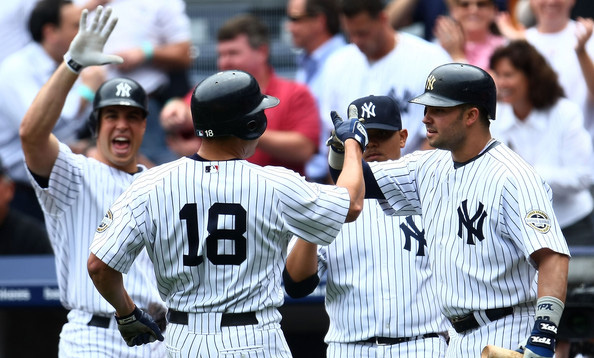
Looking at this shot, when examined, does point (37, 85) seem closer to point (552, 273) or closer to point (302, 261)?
point (302, 261)

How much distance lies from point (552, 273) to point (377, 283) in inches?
36.8

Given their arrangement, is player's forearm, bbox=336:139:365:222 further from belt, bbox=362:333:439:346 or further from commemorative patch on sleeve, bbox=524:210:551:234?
belt, bbox=362:333:439:346

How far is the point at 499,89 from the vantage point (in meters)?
6.48

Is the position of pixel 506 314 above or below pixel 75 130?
below

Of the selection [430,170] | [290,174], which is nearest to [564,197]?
[430,170]

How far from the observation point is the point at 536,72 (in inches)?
250

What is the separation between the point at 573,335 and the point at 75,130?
3.74 m

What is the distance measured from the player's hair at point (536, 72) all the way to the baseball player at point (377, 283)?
2.00 meters

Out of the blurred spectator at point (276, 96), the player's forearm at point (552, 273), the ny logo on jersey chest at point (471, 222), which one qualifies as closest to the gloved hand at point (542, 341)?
the player's forearm at point (552, 273)

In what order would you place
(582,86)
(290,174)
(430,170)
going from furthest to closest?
(582,86)
(430,170)
(290,174)

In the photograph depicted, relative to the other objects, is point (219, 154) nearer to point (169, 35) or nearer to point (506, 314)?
point (506, 314)

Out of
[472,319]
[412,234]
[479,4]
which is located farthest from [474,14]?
[472,319]

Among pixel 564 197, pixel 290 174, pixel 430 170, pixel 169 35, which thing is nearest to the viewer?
pixel 290 174

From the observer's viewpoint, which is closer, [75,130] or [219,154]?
[219,154]
